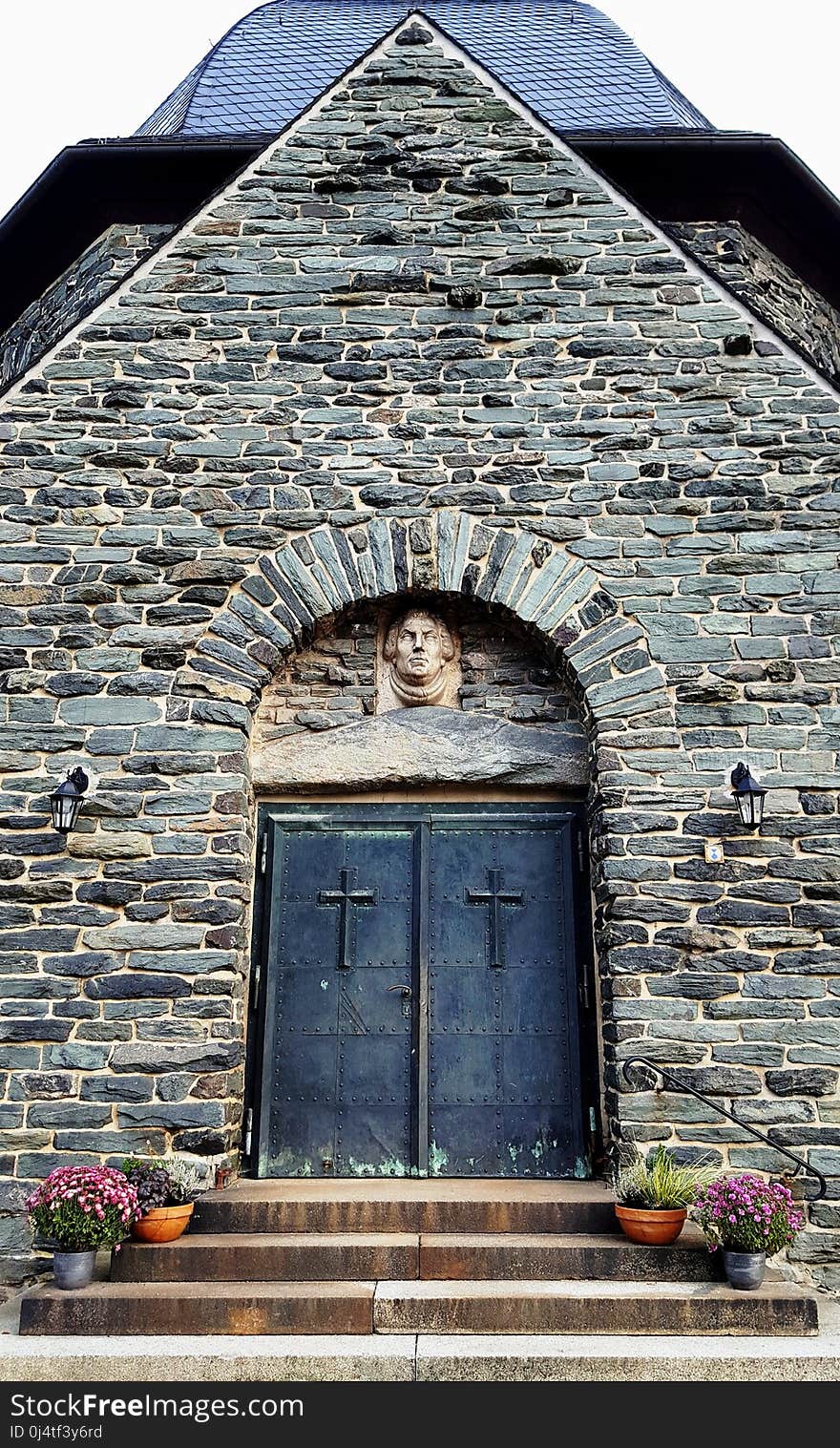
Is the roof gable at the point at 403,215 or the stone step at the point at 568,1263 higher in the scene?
the roof gable at the point at 403,215

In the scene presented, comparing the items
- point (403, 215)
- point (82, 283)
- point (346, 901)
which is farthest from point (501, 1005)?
Result: point (82, 283)

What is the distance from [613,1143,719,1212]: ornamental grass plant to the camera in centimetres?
475

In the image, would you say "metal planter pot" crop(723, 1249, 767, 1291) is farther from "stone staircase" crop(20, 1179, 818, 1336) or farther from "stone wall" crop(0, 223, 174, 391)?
"stone wall" crop(0, 223, 174, 391)

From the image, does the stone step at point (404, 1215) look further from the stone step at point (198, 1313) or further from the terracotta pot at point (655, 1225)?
the stone step at point (198, 1313)

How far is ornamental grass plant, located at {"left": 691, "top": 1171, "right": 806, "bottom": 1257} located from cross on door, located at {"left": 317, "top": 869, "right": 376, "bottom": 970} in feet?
7.40

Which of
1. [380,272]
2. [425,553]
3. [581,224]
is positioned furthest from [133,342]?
[581,224]

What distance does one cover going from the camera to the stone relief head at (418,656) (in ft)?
20.4

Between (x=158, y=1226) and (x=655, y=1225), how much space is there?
2.22 meters

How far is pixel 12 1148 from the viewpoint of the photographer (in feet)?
17.4

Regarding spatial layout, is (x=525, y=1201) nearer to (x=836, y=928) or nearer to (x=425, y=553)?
(x=836, y=928)

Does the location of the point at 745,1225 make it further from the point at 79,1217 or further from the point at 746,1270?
the point at 79,1217

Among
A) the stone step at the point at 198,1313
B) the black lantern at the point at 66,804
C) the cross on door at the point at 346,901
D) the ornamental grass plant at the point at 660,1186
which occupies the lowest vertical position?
the stone step at the point at 198,1313

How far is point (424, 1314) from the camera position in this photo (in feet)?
14.0

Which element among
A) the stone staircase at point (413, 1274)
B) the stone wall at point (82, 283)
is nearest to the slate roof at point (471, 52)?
the stone wall at point (82, 283)
